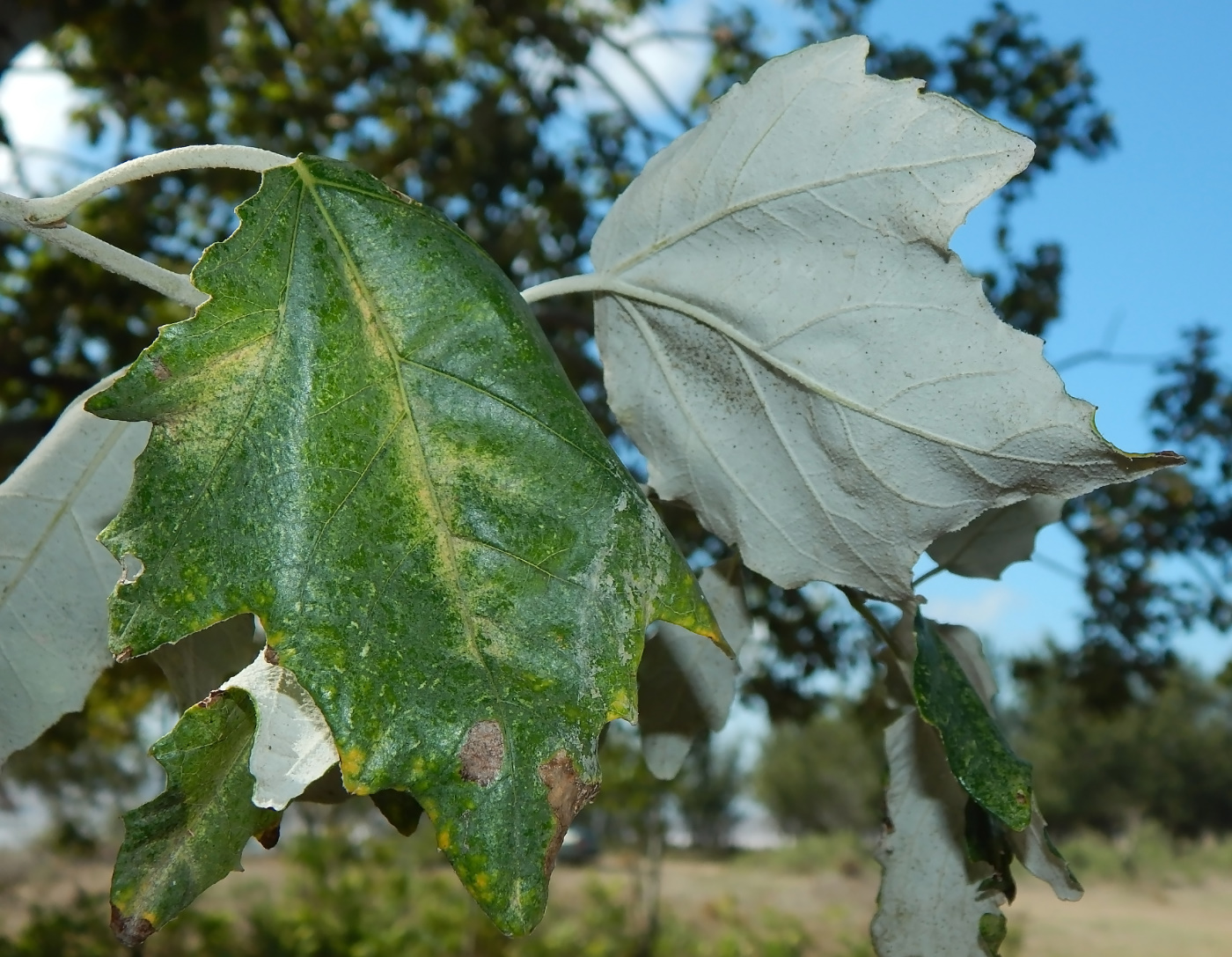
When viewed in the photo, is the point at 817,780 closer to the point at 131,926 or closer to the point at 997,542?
the point at 997,542

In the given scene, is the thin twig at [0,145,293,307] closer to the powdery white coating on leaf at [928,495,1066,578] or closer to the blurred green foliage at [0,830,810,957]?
the powdery white coating on leaf at [928,495,1066,578]

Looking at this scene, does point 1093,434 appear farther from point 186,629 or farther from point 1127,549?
point 1127,549

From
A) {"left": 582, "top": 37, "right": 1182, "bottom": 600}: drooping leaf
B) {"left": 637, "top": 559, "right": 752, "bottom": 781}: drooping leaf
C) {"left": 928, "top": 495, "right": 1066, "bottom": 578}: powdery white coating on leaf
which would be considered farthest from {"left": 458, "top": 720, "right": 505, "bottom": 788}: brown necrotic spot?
{"left": 928, "top": 495, "right": 1066, "bottom": 578}: powdery white coating on leaf

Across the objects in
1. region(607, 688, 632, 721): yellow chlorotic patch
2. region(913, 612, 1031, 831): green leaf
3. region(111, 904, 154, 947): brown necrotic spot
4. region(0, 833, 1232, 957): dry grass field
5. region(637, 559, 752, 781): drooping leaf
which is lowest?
region(111, 904, 154, 947): brown necrotic spot

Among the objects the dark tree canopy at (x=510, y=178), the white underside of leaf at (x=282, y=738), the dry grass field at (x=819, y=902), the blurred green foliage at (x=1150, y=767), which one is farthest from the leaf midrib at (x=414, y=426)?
the blurred green foliage at (x=1150, y=767)

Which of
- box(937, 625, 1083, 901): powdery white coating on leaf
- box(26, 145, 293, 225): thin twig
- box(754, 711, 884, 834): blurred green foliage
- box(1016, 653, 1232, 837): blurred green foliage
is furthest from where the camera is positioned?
box(754, 711, 884, 834): blurred green foliage

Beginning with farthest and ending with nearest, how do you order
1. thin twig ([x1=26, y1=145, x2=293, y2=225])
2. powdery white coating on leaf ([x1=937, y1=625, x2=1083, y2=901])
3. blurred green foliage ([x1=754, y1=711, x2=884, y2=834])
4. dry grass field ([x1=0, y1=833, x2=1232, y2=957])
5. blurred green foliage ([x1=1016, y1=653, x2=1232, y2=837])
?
1. blurred green foliage ([x1=754, y1=711, x2=884, y2=834])
2. blurred green foliage ([x1=1016, y1=653, x2=1232, y2=837])
3. dry grass field ([x1=0, y1=833, x2=1232, y2=957])
4. powdery white coating on leaf ([x1=937, y1=625, x2=1083, y2=901])
5. thin twig ([x1=26, y1=145, x2=293, y2=225])

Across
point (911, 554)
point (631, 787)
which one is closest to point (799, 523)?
point (911, 554)
